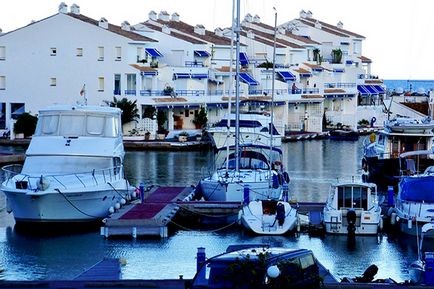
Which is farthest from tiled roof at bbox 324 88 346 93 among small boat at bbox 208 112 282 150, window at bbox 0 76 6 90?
window at bbox 0 76 6 90

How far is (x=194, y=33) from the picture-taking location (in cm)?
7281

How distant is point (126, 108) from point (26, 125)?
15.8 ft

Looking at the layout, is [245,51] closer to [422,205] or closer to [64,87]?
[64,87]

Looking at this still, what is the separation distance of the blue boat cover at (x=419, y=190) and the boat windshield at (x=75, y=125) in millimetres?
7791

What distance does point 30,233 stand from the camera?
92.1 feet

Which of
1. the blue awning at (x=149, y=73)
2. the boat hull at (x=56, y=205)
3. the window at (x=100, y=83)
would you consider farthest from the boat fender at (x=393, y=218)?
the window at (x=100, y=83)

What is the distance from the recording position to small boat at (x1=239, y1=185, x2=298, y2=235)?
27.5m

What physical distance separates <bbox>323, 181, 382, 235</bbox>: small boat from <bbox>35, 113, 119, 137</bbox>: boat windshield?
6455 millimetres

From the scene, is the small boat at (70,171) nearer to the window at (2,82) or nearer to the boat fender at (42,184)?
the boat fender at (42,184)

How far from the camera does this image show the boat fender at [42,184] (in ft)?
91.4

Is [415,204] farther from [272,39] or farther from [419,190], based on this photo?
[272,39]

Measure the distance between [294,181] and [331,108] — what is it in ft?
115

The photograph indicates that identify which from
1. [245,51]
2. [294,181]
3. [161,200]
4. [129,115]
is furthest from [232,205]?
[245,51]

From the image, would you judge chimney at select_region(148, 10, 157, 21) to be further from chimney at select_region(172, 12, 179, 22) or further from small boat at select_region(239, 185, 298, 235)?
small boat at select_region(239, 185, 298, 235)
